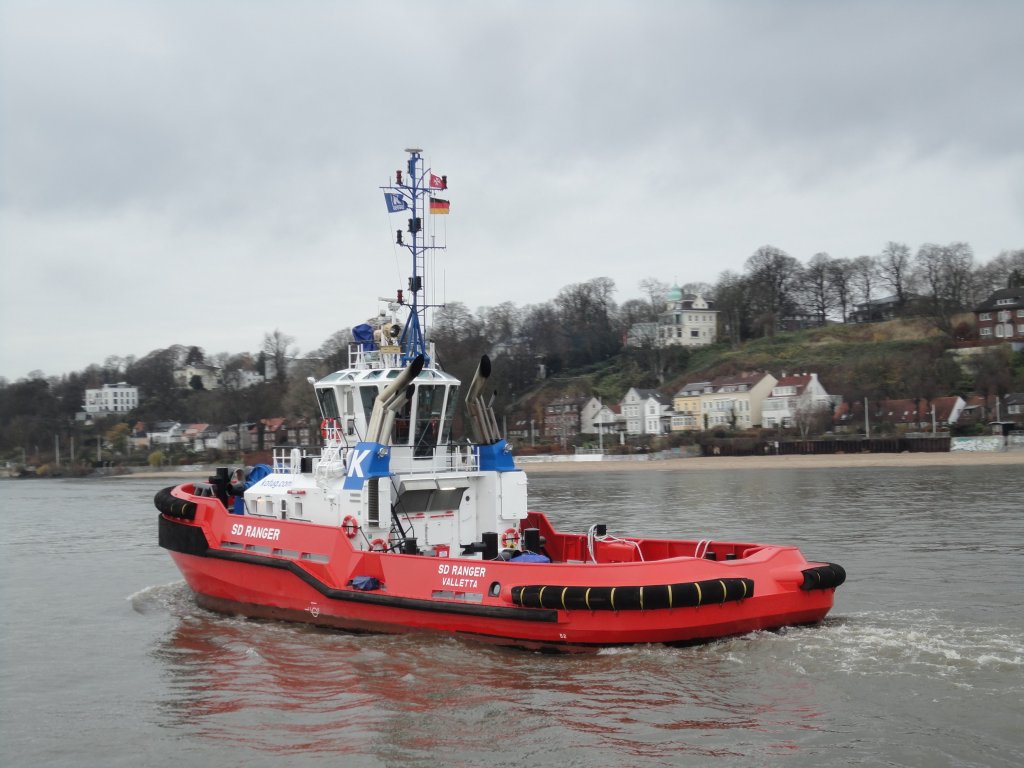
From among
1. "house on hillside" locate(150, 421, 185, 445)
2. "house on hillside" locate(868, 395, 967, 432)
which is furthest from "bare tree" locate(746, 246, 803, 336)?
"house on hillside" locate(150, 421, 185, 445)

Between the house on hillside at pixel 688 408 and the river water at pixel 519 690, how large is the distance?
2451 inches

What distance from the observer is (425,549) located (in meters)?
13.0

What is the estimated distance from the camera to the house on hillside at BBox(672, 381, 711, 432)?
78438 mm

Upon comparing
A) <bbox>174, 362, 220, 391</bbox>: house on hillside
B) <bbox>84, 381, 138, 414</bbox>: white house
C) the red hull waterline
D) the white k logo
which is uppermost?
<bbox>174, 362, 220, 391</bbox>: house on hillside

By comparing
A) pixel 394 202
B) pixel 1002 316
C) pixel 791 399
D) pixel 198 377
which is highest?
pixel 198 377

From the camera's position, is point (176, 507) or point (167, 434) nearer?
point (176, 507)

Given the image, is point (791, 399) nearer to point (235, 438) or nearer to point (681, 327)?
point (681, 327)

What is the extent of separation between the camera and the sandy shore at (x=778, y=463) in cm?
4809

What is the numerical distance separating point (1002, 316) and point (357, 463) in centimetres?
7713

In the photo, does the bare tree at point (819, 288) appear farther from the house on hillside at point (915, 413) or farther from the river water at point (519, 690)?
the river water at point (519, 690)

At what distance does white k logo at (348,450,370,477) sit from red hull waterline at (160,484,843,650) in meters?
0.81

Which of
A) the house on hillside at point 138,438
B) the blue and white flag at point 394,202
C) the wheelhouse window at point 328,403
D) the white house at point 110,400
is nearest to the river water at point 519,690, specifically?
the wheelhouse window at point 328,403

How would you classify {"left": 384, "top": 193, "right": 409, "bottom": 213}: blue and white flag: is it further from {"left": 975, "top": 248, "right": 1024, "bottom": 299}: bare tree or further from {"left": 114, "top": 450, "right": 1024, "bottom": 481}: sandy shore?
{"left": 975, "top": 248, "right": 1024, "bottom": 299}: bare tree

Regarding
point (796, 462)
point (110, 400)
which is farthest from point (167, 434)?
point (796, 462)
